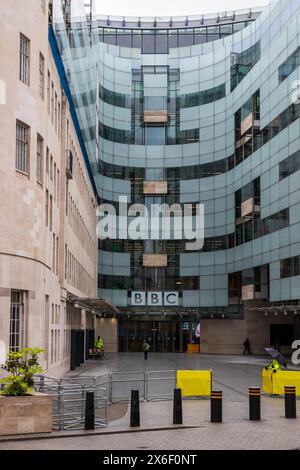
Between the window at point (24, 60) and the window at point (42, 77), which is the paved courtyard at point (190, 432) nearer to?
the window at point (24, 60)

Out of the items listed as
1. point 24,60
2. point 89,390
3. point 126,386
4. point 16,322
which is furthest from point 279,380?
point 24,60

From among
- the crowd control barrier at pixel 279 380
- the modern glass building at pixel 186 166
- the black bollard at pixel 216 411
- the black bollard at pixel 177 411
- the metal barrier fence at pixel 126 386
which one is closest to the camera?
the black bollard at pixel 177 411

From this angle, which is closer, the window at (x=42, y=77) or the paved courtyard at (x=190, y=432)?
the paved courtyard at (x=190, y=432)

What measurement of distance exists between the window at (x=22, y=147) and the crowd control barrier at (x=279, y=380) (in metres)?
11.2

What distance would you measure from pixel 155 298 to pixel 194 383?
155ft

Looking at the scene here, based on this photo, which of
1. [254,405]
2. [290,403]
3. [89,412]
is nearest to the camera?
[89,412]

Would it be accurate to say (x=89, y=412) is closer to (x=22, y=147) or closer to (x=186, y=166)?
(x=22, y=147)

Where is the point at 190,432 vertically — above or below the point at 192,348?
above

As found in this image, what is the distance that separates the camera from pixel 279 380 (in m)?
25.3

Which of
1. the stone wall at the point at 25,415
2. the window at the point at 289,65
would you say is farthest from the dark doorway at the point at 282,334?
the stone wall at the point at 25,415

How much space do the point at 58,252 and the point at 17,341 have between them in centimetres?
1191

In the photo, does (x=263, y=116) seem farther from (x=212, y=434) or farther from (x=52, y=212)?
(x=212, y=434)

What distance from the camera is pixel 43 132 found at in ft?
94.5

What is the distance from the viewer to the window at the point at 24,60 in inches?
1012
